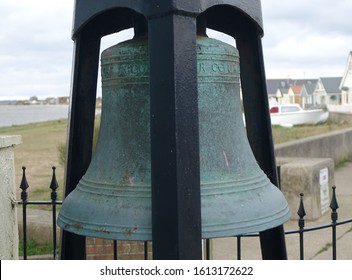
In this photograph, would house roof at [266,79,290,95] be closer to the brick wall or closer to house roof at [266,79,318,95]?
house roof at [266,79,318,95]

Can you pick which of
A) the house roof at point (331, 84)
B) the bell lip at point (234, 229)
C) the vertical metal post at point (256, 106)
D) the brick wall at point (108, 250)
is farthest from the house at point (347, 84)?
the bell lip at point (234, 229)

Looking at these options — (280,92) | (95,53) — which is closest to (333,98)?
(280,92)

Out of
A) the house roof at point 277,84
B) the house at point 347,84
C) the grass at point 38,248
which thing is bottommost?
the grass at point 38,248

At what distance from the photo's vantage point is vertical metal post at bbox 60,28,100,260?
242 cm

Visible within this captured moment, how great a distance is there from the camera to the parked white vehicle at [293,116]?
121 feet

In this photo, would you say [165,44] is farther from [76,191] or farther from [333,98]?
[333,98]

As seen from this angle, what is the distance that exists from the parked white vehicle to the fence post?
111ft

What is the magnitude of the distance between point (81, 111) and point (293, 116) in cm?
3614

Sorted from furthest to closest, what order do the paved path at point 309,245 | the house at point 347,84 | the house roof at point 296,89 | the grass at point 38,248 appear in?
the house roof at point 296,89 < the house at point 347,84 < the paved path at point 309,245 < the grass at point 38,248

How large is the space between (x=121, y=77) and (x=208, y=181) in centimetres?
54

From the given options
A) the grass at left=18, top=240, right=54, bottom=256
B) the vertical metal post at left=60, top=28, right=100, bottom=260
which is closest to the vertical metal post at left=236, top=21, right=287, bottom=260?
the vertical metal post at left=60, top=28, right=100, bottom=260

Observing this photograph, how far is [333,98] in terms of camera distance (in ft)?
249

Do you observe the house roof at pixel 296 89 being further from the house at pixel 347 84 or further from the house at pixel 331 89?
the house at pixel 347 84

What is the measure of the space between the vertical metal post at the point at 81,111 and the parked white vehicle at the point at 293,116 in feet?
113
